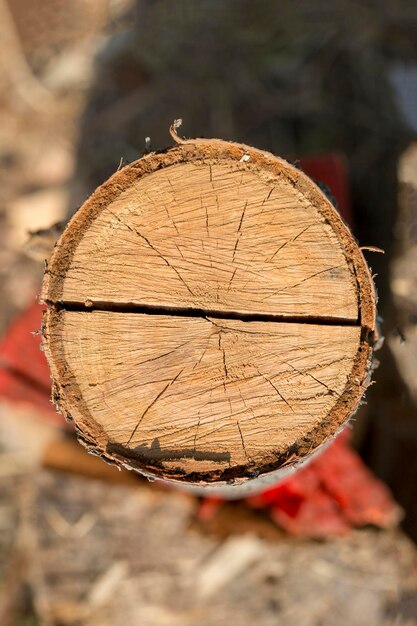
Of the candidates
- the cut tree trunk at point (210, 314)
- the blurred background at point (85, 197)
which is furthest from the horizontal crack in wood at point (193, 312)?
the blurred background at point (85, 197)

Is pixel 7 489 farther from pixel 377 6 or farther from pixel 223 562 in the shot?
pixel 377 6

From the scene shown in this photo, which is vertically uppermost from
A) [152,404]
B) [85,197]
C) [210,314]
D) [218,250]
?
[85,197]

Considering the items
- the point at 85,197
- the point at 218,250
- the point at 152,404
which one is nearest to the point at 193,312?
the point at 218,250

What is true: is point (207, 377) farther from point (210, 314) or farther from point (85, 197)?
point (85, 197)

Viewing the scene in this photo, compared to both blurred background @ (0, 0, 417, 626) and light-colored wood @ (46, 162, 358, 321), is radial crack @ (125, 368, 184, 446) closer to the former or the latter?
light-colored wood @ (46, 162, 358, 321)

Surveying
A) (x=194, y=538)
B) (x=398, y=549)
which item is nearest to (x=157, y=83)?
(x=194, y=538)

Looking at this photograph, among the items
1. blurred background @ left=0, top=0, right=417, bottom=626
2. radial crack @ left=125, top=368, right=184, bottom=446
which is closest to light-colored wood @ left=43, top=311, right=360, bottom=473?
radial crack @ left=125, top=368, right=184, bottom=446
